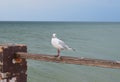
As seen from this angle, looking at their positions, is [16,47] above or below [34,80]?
above

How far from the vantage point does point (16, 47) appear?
4.92 metres

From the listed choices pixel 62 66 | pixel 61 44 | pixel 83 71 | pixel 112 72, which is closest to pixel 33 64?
pixel 62 66

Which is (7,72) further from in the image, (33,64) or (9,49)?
(33,64)

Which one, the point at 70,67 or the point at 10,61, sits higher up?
the point at 10,61

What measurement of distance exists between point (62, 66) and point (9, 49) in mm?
19197

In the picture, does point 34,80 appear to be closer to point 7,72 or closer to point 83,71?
point 83,71

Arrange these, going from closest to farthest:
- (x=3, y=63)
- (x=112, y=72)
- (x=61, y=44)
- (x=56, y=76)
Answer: (x=3, y=63) → (x=61, y=44) → (x=56, y=76) → (x=112, y=72)

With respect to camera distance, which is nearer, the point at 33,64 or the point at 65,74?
the point at 65,74

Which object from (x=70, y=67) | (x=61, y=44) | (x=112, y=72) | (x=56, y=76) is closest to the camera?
(x=61, y=44)

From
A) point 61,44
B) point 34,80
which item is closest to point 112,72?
point 34,80

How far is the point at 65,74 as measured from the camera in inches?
827

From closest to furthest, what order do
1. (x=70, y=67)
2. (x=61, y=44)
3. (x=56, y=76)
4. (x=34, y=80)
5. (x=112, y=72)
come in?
(x=61, y=44) → (x=34, y=80) → (x=56, y=76) → (x=112, y=72) → (x=70, y=67)

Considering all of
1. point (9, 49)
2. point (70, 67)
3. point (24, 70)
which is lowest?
point (70, 67)

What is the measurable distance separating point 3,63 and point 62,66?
1926cm
